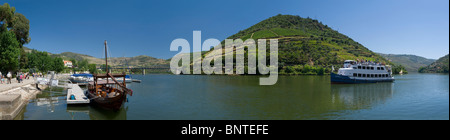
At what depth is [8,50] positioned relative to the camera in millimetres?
47531

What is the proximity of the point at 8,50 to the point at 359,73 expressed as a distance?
87286 mm

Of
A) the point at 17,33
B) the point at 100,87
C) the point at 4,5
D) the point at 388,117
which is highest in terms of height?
the point at 4,5

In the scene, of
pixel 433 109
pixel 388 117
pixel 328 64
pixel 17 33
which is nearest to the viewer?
pixel 388 117

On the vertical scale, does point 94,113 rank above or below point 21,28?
below

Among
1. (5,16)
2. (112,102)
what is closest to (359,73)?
(112,102)

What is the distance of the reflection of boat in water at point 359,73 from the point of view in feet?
189

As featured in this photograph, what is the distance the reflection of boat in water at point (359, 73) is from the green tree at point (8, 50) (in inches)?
3038

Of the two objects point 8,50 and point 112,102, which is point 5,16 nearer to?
point 8,50

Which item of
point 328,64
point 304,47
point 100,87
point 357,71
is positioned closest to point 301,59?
point 328,64

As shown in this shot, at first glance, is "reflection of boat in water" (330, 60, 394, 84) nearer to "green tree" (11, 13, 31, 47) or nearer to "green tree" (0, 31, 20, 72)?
"green tree" (0, 31, 20, 72)

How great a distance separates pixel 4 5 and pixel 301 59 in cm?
15015

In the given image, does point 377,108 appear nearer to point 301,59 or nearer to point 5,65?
point 5,65

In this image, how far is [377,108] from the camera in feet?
86.7
